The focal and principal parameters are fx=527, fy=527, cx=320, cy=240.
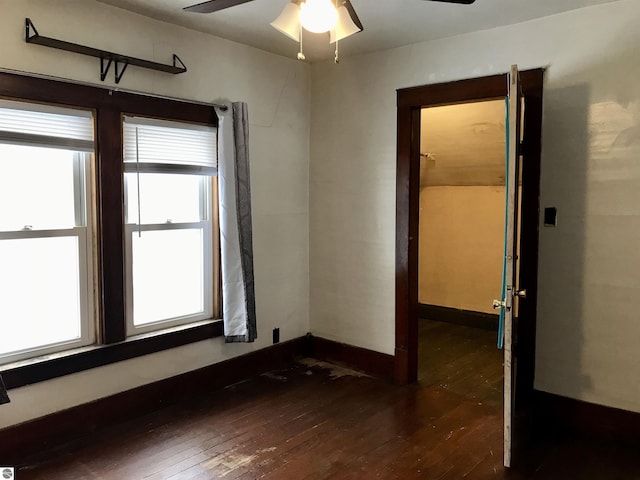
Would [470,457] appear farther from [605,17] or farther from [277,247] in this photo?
[605,17]

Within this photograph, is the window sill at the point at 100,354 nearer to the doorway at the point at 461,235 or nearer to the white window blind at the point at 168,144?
the white window blind at the point at 168,144

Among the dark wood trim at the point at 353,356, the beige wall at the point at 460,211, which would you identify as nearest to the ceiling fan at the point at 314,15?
the dark wood trim at the point at 353,356

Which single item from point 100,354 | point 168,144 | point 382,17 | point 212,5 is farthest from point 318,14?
point 100,354

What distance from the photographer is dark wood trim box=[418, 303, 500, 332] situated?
5.21 metres

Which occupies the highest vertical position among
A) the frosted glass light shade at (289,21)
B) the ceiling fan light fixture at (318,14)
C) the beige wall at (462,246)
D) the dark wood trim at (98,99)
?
the frosted glass light shade at (289,21)

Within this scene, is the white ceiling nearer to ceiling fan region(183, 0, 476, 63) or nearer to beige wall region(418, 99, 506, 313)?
ceiling fan region(183, 0, 476, 63)

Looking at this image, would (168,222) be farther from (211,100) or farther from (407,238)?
(407,238)

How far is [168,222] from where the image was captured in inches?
132

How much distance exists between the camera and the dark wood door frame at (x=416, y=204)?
10.1ft

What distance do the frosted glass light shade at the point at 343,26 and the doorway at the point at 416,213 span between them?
1.15 m

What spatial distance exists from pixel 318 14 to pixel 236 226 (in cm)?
187

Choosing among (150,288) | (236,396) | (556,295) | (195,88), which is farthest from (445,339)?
(195,88)

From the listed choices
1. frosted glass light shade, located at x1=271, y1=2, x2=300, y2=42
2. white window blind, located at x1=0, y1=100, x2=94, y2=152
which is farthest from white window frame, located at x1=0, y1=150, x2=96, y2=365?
frosted glass light shade, located at x1=271, y1=2, x2=300, y2=42

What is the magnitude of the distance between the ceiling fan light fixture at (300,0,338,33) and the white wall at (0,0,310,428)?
156 cm
